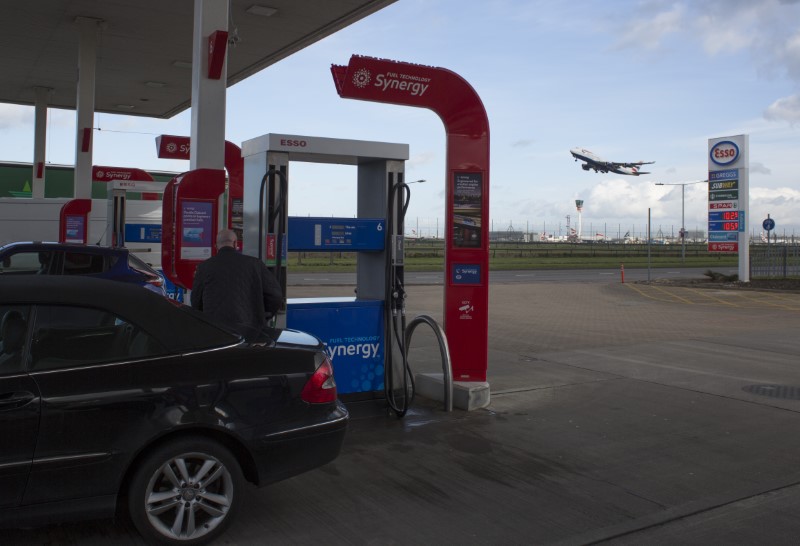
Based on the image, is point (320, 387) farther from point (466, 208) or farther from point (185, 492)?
point (466, 208)

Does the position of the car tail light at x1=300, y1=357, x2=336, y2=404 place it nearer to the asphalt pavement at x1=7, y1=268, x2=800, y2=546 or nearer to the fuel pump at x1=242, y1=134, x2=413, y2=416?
the asphalt pavement at x1=7, y1=268, x2=800, y2=546

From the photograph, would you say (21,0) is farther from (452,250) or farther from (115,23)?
(452,250)

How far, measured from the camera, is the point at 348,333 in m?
7.03

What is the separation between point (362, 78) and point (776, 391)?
5.91 meters

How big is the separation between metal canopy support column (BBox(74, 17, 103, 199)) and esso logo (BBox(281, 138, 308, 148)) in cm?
1101

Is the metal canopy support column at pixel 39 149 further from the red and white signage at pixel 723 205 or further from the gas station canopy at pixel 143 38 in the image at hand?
the red and white signage at pixel 723 205

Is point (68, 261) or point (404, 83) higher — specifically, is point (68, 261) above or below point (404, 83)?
below

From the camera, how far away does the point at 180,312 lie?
13.6 ft

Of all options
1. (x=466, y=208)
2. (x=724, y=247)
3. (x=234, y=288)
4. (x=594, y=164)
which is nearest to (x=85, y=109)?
(x=466, y=208)

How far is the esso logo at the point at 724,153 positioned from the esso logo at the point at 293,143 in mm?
25794

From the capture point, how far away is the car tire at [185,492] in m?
3.77

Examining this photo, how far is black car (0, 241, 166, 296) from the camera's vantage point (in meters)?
11.4

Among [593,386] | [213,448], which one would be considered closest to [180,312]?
[213,448]

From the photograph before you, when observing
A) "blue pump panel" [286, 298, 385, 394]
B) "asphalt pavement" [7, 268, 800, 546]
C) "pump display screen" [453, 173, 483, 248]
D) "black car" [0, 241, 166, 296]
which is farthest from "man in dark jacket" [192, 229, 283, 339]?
"black car" [0, 241, 166, 296]
